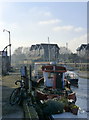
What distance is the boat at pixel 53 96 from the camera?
1228cm

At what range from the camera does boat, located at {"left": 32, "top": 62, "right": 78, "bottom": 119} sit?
12.3m

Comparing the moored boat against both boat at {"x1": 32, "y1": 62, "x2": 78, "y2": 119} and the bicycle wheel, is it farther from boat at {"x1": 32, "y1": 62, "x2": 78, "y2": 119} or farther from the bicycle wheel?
the bicycle wheel

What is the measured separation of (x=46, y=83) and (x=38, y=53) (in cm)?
6471

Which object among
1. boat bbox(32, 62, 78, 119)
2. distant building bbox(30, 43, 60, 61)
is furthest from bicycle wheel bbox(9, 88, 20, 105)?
distant building bbox(30, 43, 60, 61)

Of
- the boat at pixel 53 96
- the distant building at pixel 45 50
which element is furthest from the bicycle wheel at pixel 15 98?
the distant building at pixel 45 50

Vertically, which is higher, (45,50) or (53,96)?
(45,50)

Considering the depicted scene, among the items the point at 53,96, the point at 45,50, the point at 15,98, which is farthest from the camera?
the point at 45,50

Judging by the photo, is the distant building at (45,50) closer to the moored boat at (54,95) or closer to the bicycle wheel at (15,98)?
the moored boat at (54,95)

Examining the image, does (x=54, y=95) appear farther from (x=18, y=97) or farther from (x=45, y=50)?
(x=45, y=50)

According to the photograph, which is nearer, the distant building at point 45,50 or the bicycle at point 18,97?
the bicycle at point 18,97

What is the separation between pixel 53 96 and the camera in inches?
618

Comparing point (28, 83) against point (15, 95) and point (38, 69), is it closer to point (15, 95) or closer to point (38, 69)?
point (15, 95)

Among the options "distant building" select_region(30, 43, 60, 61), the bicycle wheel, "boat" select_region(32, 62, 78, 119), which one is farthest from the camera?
"distant building" select_region(30, 43, 60, 61)

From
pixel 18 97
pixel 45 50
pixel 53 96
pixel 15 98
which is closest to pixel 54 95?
pixel 53 96
